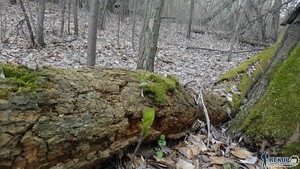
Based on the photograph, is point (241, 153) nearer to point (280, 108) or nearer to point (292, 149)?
point (292, 149)

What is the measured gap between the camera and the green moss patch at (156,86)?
7.88ft

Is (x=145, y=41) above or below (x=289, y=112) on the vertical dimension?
above

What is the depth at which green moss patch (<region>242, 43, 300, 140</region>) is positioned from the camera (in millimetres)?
2389

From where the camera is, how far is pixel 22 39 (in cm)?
970

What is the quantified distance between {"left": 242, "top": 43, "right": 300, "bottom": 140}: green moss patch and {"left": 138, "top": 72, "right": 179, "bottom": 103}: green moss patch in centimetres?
89

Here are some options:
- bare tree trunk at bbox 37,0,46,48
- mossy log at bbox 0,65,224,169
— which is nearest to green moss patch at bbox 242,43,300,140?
mossy log at bbox 0,65,224,169

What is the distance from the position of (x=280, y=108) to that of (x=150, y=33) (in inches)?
146

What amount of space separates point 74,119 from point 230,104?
237 cm

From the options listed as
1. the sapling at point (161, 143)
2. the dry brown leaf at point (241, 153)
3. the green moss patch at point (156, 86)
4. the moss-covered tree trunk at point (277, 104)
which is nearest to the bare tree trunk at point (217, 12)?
the moss-covered tree trunk at point (277, 104)

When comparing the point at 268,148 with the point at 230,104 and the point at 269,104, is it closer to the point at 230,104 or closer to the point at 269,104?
the point at 269,104

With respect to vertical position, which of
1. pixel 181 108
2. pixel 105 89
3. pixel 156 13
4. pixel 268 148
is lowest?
pixel 268 148

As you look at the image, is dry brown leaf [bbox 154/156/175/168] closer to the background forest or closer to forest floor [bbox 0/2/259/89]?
the background forest

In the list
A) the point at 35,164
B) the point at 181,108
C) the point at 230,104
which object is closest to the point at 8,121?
the point at 35,164

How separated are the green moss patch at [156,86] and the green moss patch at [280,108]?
893mm
